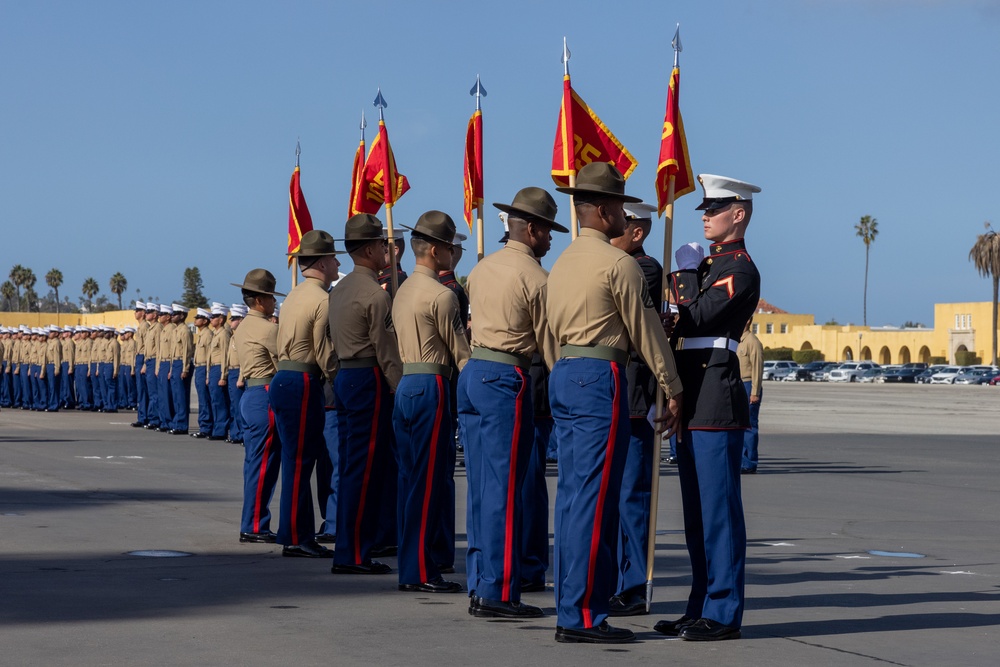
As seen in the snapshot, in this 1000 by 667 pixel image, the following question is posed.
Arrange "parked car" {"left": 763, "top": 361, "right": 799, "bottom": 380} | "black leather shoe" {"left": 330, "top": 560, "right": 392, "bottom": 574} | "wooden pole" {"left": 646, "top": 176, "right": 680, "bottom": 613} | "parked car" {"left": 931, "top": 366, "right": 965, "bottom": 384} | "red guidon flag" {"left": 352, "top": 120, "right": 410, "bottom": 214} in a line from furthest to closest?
"parked car" {"left": 763, "top": 361, "right": 799, "bottom": 380}
"parked car" {"left": 931, "top": 366, "right": 965, "bottom": 384}
"red guidon flag" {"left": 352, "top": 120, "right": 410, "bottom": 214}
"black leather shoe" {"left": 330, "top": 560, "right": 392, "bottom": 574}
"wooden pole" {"left": 646, "top": 176, "right": 680, "bottom": 613}

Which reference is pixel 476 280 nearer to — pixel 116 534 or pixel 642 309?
pixel 642 309

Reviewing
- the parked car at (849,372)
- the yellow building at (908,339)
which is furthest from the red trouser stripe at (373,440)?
the yellow building at (908,339)

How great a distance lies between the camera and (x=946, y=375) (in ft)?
278

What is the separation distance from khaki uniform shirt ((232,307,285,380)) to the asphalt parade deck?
1.27m

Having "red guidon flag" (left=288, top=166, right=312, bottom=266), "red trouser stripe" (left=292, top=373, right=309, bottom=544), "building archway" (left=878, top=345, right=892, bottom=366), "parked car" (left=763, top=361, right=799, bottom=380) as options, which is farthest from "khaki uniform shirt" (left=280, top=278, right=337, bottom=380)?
"building archway" (left=878, top=345, right=892, bottom=366)

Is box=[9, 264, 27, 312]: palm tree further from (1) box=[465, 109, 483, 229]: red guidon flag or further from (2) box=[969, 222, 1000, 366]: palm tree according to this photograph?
(1) box=[465, 109, 483, 229]: red guidon flag

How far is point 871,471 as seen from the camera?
1786 centimetres

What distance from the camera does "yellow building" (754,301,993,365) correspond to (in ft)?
361

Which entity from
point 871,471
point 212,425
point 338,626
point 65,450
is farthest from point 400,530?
point 212,425

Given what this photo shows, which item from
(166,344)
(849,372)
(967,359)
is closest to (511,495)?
(166,344)

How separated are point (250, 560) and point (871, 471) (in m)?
10.8

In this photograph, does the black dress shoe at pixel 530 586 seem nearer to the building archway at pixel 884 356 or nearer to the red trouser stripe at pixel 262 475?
the red trouser stripe at pixel 262 475

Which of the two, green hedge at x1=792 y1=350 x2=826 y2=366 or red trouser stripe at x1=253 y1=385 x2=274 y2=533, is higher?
green hedge at x1=792 y1=350 x2=826 y2=366

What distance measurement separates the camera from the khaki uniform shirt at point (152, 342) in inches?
1013
